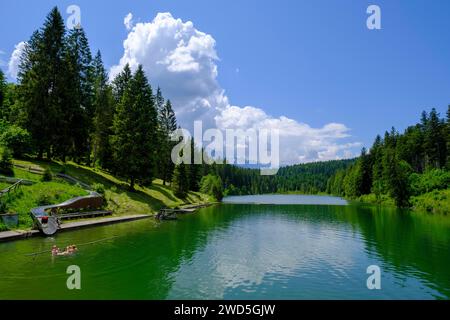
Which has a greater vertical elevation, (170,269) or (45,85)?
(45,85)

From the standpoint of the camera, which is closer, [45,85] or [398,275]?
[398,275]

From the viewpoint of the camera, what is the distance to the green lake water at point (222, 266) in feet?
54.2

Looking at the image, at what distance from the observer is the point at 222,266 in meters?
21.8

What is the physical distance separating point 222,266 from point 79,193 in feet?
82.2

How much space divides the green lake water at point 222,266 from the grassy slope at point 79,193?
5540 mm

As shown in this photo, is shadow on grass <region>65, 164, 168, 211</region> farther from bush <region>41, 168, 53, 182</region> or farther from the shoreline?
bush <region>41, 168, 53, 182</region>

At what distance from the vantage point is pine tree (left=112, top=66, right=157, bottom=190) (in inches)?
2157

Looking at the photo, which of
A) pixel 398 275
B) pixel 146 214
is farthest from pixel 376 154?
pixel 398 275

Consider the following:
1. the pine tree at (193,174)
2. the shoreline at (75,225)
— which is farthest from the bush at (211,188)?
the shoreline at (75,225)

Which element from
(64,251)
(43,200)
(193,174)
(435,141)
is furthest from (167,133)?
(435,141)

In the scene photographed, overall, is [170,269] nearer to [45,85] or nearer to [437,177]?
[45,85]

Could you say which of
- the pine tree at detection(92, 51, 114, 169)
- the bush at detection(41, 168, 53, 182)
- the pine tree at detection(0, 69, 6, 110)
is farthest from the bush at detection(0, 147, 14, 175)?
the pine tree at detection(0, 69, 6, 110)
